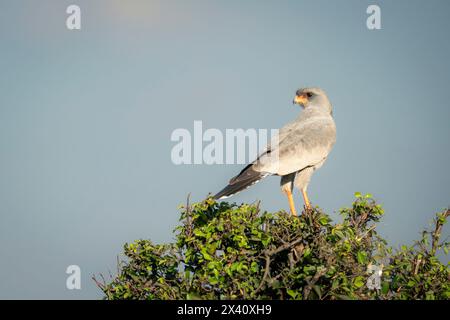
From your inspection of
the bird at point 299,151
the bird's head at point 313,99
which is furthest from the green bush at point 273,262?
the bird's head at point 313,99

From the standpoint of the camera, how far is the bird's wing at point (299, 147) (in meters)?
10.0

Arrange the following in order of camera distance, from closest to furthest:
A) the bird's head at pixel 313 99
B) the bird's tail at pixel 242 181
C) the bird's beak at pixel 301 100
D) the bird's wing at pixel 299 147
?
the bird's tail at pixel 242 181 → the bird's wing at pixel 299 147 → the bird's head at pixel 313 99 → the bird's beak at pixel 301 100

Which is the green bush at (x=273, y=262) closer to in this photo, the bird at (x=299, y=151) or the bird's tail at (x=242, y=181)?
the bird's tail at (x=242, y=181)

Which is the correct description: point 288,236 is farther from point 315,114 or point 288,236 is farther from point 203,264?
point 315,114

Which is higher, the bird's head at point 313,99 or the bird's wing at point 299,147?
the bird's head at point 313,99

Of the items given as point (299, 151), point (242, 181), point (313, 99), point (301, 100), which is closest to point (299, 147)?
point (299, 151)

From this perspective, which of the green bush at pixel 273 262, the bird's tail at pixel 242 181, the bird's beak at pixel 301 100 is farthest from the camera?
the bird's beak at pixel 301 100

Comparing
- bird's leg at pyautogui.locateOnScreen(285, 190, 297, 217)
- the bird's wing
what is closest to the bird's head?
the bird's wing

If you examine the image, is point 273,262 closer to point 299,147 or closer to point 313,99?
point 299,147

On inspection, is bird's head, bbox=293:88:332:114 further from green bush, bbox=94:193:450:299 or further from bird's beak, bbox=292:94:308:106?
green bush, bbox=94:193:450:299

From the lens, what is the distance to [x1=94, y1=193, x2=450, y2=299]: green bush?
6.04m

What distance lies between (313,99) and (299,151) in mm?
1717

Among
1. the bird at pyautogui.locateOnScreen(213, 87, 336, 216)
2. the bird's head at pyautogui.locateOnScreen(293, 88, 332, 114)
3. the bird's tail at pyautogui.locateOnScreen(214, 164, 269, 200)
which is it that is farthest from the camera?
the bird's head at pyautogui.locateOnScreen(293, 88, 332, 114)
